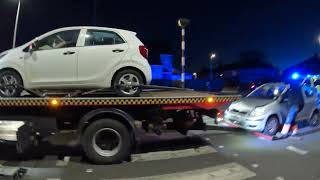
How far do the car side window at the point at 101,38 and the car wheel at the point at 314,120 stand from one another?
6.97 meters

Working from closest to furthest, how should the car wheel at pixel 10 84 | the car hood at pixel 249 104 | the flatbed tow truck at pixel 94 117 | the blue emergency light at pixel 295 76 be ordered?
the flatbed tow truck at pixel 94 117, the car wheel at pixel 10 84, the car hood at pixel 249 104, the blue emergency light at pixel 295 76

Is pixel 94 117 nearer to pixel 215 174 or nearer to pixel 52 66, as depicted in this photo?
pixel 52 66

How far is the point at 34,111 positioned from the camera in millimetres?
8766

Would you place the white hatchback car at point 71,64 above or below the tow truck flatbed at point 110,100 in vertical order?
above

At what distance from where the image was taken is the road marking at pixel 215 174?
747 cm

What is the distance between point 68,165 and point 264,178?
335 centimetres

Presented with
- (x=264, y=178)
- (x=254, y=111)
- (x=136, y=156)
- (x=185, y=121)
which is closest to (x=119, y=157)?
(x=136, y=156)

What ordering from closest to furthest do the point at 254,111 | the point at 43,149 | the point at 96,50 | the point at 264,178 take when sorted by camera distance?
1. the point at 264,178
2. the point at 96,50
3. the point at 43,149
4. the point at 254,111

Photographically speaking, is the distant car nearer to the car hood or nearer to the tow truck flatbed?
the car hood

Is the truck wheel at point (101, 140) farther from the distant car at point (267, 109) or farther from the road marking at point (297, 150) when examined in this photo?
the distant car at point (267, 109)

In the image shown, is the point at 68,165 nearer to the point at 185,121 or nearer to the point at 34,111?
the point at 34,111

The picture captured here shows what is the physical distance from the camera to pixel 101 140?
862cm

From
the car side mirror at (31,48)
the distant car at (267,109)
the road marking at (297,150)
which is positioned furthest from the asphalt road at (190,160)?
the car side mirror at (31,48)

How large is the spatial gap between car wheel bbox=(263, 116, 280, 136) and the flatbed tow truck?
3355 mm
